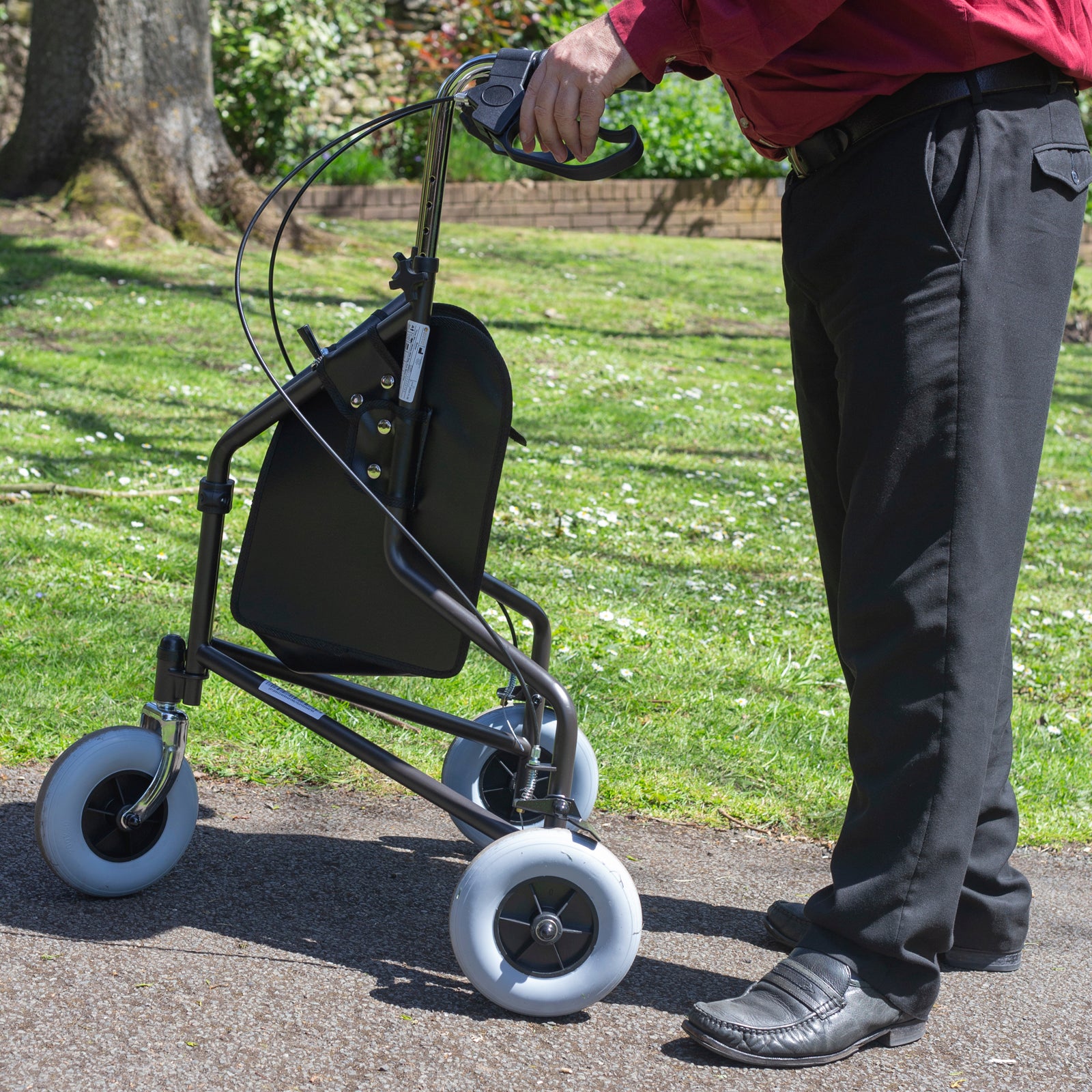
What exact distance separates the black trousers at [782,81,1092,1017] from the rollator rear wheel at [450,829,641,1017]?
317 millimetres

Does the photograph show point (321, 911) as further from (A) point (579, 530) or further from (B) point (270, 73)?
(B) point (270, 73)

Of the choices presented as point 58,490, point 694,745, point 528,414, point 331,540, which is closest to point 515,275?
point 528,414

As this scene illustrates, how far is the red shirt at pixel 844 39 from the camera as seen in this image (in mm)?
1735

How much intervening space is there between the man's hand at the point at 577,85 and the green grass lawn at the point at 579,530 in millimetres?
1547

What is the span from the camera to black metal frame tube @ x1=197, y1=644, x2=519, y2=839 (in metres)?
2.05

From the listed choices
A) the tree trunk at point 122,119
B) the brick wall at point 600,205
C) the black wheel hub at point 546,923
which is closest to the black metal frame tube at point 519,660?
the black wheel hub at point 546,923

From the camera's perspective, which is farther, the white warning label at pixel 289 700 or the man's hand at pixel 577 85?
the white warning label at pixel 289 700

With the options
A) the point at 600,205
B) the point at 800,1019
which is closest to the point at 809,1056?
the point at 800,1019

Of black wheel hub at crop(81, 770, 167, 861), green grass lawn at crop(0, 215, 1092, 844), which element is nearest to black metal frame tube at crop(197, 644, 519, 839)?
black wheel hub at crop(81, 770, 167, 861)

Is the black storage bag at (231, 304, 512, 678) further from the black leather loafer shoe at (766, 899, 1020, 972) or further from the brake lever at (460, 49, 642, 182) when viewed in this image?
the black leather loafer shoe at (766, 899, 1020, 972)

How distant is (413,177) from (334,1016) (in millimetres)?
11580

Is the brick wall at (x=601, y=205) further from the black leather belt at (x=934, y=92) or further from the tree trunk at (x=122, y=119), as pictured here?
the black leather belt at (x=934, y=92)

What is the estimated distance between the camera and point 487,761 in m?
2.52

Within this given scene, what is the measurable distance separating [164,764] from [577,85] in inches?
51.6
